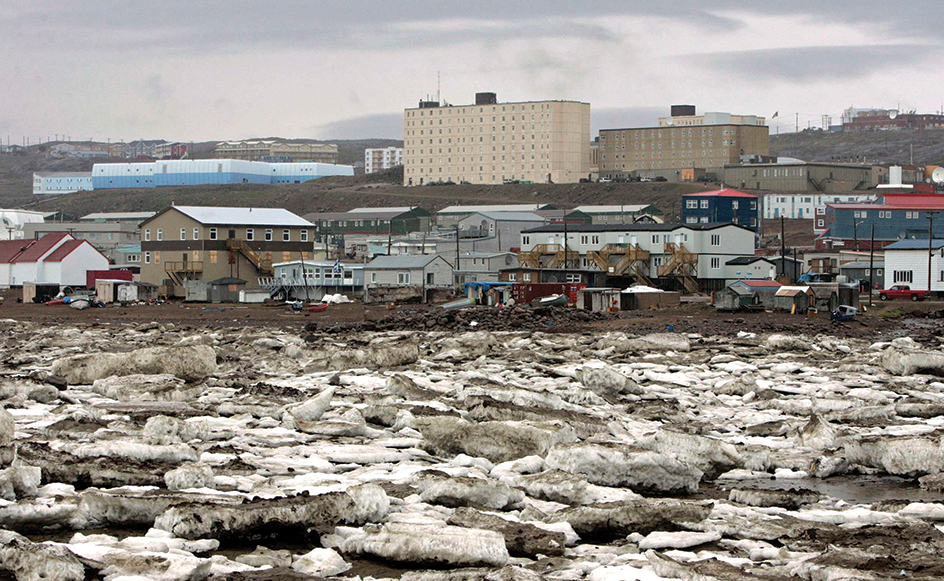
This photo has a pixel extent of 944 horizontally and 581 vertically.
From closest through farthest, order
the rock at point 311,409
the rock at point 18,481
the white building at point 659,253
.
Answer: the rock at point 18,481, the rock at point 311,409, the white building at point 659,253

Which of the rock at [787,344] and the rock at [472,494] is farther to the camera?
the rock at [787,344]

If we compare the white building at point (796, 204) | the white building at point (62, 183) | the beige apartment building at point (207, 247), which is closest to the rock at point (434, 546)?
the beige apartment building at point (207, 247)

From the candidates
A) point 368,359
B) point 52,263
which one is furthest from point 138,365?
point 52,263

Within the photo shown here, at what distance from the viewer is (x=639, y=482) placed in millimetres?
12875

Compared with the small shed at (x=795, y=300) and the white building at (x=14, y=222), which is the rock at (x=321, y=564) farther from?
the white building at (x=14, y=222)

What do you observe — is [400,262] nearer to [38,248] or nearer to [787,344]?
[38,248]

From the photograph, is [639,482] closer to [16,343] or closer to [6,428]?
[6,428]

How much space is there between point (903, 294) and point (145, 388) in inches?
1751

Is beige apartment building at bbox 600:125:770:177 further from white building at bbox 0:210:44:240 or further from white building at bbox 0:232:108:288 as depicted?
white building at bbox 0:232:108:288

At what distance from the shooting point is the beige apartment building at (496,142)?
155 m

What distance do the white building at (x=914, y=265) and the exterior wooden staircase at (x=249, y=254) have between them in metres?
34.3

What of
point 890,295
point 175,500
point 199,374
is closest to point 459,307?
point 890,295

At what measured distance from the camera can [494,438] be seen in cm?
1409

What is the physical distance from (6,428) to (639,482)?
294 inches
